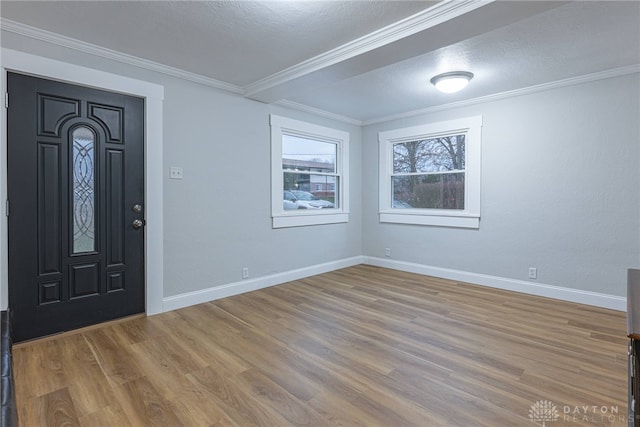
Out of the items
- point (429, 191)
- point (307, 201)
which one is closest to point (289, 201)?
point (307, 201)

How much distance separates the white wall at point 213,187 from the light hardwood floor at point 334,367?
0.50 m

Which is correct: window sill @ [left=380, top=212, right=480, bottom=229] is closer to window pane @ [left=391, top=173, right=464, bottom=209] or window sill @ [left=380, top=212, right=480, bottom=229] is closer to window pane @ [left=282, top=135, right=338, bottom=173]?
window pane @ [left=391, top=173, right=464, bottom=209]

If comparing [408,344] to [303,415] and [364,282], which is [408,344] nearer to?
[303,415]

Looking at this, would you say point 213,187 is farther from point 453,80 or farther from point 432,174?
point 432,174

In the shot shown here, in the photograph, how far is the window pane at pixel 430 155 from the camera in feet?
14.8

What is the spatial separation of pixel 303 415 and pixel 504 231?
3.44m

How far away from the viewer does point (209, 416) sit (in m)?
1.72

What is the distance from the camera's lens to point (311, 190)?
4879 millimetres

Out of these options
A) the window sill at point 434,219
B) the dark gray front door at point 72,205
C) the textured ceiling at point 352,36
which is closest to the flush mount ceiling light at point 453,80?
the textured ceiling at point 352,36

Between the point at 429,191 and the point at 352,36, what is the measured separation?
9.33ft

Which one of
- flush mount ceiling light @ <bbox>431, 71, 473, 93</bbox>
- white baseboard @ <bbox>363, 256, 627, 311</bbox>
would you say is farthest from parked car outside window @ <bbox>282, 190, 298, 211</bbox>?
flush mount ceiling light @ <bbox>431, 71, 473, 93</bbox>

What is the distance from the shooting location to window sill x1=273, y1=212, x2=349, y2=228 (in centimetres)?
430

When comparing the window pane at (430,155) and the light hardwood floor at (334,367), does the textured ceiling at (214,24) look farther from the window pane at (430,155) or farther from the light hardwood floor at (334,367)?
the window pane at (430,155)

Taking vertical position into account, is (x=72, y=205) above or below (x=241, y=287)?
above
